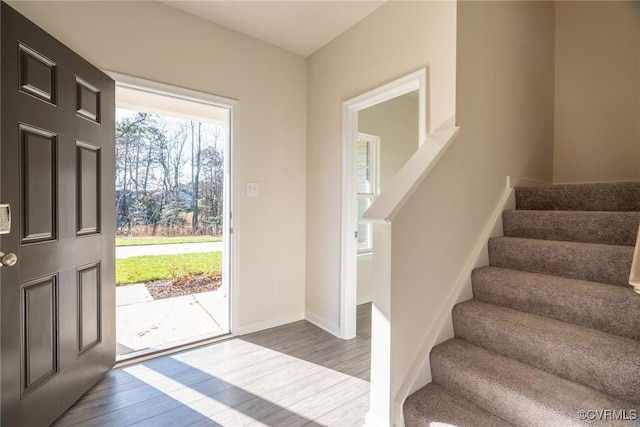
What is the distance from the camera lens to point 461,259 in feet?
5.96

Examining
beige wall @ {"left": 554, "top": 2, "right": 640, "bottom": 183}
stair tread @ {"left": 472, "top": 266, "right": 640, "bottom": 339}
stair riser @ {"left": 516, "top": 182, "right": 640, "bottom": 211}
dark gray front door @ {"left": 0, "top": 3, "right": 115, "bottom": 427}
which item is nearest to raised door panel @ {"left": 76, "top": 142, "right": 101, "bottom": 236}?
dark gray front door @ {"left": 0, "top": 3, "right": 115, "bottom": 427}

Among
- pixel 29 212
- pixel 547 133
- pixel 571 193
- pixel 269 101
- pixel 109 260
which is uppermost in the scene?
pixel 269 101

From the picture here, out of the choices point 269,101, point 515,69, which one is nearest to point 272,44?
point 269,101

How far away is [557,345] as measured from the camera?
4.21ft

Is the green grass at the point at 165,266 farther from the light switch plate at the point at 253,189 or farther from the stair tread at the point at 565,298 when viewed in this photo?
the stair tread at the point at 565,298

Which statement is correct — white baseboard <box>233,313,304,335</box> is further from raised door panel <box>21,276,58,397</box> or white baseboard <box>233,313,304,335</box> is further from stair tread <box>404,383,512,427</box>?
stair tread <box>404,383,512,427</box>

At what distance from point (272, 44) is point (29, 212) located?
7.86 feet

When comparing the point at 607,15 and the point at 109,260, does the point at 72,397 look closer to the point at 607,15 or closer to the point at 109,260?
the point at 109,260

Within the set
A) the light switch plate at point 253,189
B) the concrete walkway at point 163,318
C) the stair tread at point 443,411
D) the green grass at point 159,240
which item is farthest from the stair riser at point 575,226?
the green grass at point 159,240

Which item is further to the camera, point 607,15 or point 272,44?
point 272,44

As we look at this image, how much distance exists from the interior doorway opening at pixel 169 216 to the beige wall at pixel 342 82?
1.00m

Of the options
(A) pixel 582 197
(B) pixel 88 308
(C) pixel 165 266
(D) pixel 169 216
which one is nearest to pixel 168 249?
(C) pixel 165 266

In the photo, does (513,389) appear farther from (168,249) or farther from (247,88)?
(168,249)

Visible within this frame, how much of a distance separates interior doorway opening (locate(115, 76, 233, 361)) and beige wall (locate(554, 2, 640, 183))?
11.0 ft
